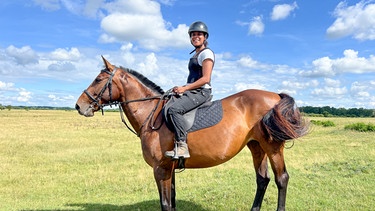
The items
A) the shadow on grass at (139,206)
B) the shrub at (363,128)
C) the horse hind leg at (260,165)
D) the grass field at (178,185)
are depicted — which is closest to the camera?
the horse hind leg at (260,165)

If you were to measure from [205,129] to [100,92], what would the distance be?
6.52ft

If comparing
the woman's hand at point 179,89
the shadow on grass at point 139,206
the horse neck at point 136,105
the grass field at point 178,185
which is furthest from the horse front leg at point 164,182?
the grass field at point 178,185

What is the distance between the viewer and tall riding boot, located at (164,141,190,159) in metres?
4.96

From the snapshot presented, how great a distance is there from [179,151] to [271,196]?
3.71 m

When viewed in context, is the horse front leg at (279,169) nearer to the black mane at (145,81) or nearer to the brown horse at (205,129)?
the brown horse at (205,129)

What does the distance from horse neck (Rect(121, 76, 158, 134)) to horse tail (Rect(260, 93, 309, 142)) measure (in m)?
2.06

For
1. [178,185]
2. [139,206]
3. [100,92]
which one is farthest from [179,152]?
[178,185]

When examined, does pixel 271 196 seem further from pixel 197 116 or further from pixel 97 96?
pixel 97 96

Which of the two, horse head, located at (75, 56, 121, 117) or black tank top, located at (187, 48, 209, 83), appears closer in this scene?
black tank top, located at (187, 48, 209, 83)

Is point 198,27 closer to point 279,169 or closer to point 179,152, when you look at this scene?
point 179,152

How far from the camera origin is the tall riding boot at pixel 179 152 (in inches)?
195

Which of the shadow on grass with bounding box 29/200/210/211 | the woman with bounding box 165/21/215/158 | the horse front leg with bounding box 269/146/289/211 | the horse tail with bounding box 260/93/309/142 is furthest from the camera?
the shadow on grass with bounding box 29/200/210/211

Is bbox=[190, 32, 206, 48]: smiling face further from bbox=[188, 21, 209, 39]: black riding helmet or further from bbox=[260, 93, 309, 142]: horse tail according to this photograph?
bbox=[260, 93, 309, 142]: horse tail

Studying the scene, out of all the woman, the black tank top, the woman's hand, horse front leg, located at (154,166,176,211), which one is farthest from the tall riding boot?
the black tank top
